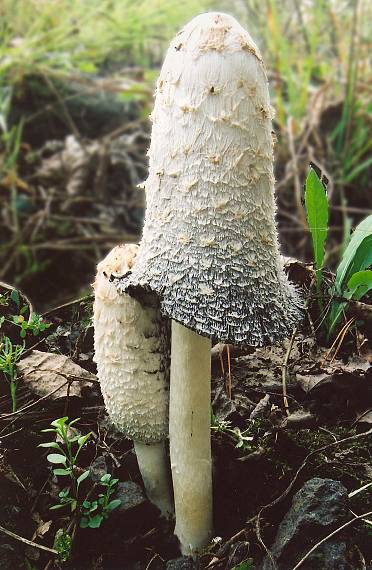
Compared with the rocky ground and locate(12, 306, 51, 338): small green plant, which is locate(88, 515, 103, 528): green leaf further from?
locate(12, 306, 51, 338): small green plant

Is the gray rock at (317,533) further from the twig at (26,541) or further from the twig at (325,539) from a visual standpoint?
the twig at (26,541)

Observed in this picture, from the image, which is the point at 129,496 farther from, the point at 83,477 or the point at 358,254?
the point at 358,254

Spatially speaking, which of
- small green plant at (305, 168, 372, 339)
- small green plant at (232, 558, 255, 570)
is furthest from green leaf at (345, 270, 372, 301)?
small green plant at (232, 558, 255, 570)

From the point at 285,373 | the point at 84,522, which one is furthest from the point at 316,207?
the point at 84,522

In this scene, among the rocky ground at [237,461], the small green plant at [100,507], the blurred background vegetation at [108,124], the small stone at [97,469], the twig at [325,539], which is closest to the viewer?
the twig at [325,539]

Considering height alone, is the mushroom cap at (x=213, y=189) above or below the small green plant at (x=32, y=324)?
above

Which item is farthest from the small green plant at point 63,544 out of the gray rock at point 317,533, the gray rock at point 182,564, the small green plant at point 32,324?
the small green plant at point 32,324

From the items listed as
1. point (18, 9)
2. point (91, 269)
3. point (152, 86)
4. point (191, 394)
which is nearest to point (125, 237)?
point (91, 269)
